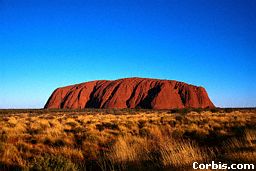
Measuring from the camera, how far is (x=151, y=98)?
103 m

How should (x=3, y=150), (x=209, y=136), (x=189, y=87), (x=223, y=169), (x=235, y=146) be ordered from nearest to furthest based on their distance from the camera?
1. (x=223, y=169)
2. (x=235, y=146)
3. (x=3, y=150)
4. (x=209, y=136)
5. (x=189, y=87)

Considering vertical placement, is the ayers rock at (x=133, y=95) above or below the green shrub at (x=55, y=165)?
above

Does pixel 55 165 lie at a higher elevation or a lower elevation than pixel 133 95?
lower

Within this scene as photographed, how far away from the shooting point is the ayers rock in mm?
102750

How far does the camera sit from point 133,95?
108 metres

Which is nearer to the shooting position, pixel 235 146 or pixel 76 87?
pixel 235 146

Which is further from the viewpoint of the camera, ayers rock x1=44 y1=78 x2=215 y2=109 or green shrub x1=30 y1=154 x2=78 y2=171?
ayers rock x1=44 y1=78 x2=215 y2=109

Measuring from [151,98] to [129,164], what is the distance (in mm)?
96325

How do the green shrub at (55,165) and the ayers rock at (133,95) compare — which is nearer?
the green shrub at (55,165)

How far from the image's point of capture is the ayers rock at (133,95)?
103 meters

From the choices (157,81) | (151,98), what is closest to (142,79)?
(157,81)

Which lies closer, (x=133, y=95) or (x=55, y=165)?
(x=55, y=165)

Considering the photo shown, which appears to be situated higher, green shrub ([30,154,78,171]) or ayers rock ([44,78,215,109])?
ayers rock ([44,78,215,109])

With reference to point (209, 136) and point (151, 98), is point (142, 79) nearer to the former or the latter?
point (151, 98)
